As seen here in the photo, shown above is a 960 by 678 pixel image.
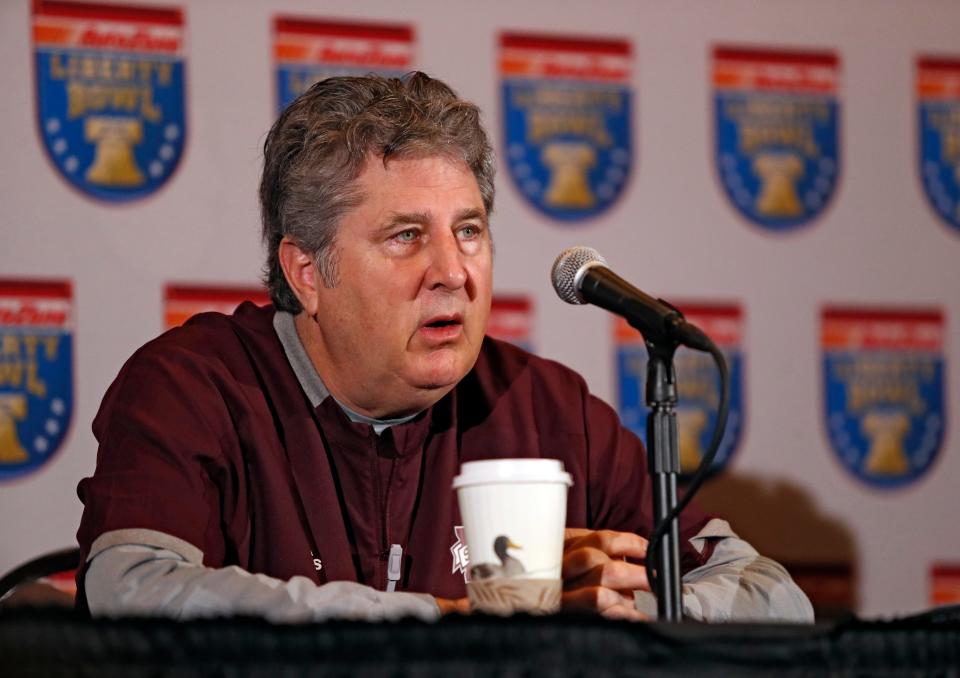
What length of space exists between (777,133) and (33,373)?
2043 mm

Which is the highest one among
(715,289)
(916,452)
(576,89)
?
(576,89)

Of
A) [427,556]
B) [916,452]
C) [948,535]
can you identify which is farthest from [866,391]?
[427,556]

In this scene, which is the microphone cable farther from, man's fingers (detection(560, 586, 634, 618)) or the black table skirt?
the black table skirt

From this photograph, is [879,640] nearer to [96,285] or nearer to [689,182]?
[96,285]

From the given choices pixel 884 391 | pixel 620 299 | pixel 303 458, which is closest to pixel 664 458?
pixel 620 299

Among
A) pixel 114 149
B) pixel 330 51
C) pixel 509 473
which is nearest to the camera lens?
pixel 509 473

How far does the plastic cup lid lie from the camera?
1275 mm

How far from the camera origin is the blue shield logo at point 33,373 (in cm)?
284

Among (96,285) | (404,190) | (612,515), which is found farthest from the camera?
(96,285)

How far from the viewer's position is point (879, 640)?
1133 millimetres

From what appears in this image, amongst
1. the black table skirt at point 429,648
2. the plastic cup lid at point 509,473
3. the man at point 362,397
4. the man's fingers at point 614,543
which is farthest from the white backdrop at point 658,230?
the black table skirt at point 429,648

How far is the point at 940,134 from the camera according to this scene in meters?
3.60

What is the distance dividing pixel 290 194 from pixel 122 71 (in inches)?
40.7

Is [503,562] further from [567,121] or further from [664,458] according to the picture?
[567,121]
